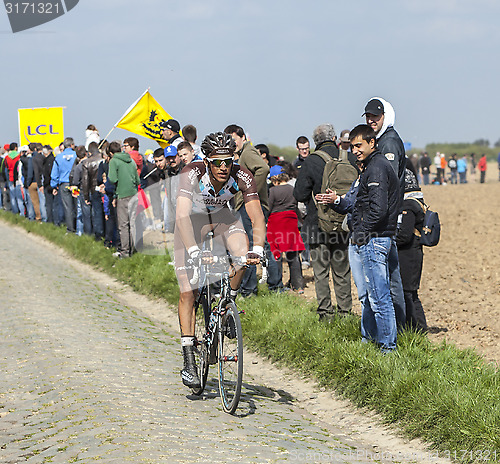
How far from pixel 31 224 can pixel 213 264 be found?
18574mm

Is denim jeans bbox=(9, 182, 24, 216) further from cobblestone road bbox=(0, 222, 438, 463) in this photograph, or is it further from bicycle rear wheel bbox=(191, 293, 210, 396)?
bicycle rear wheel bbox=(191, 293, 210, 396)

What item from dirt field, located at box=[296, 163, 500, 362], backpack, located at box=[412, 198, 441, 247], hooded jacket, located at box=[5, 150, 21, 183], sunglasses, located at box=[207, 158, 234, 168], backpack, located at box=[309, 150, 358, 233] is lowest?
dirt field, located at box=[296, 163, 500, 362]

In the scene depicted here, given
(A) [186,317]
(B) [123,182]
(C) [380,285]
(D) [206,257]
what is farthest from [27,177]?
(D) [206,257]

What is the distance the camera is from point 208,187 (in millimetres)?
6930

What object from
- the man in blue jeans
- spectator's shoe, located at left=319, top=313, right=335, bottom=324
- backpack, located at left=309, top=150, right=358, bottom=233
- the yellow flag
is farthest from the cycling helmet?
the man in blue jeans

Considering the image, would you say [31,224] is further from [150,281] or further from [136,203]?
[150,281]

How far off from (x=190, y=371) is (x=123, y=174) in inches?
367

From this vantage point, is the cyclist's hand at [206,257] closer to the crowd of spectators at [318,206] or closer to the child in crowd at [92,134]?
the crowd of spectators at [318,206]

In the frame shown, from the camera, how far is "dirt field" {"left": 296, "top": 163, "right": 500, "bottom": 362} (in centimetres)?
1011

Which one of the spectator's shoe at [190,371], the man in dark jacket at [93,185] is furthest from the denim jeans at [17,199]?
the spectator's shoe at [190,371]

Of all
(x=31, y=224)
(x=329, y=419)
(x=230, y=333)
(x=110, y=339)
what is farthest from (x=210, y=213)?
(x=31, y=224)

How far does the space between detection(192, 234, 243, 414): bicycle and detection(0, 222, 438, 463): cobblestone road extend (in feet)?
0.76

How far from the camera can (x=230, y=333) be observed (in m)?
6.70

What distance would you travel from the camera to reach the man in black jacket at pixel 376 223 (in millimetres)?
7562
